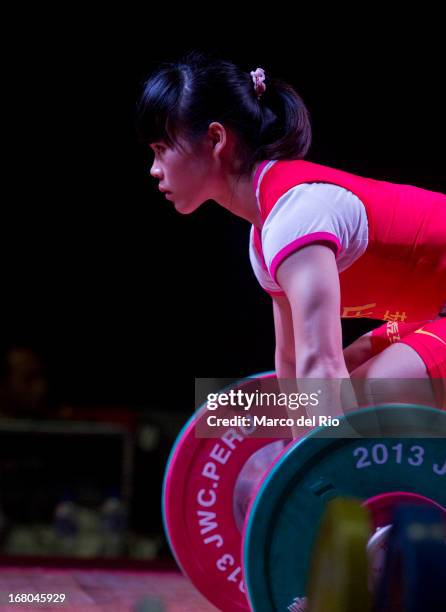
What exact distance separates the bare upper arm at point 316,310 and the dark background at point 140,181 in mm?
1422

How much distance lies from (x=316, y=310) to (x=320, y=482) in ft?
0.76

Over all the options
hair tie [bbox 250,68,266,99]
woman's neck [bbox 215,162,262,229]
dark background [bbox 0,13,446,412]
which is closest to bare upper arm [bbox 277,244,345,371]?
woman's neck [bbox 215,162,262,229]

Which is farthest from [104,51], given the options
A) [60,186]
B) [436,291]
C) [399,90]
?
[436,291]

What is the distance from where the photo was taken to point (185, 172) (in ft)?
4.82

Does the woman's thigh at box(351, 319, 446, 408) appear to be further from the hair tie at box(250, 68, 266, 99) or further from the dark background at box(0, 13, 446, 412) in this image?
the dark background at box(0, 13, 446, 412)

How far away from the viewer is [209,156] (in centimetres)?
145

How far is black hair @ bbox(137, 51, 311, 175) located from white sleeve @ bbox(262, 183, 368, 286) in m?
0.15

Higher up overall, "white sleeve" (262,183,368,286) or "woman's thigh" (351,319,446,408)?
"white sleeve" (262,183,368,286)

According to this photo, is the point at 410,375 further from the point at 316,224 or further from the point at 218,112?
the point at 218,112

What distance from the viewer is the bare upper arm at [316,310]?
3.93 ft

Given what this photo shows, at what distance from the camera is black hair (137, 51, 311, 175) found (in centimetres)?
142

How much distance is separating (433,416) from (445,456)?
0.18 ft

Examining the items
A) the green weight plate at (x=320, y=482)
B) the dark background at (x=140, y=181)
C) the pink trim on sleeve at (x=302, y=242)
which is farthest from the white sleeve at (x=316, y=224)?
the dark background at (x=140, y=181)

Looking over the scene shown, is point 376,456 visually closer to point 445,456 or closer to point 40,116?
point 445,456
